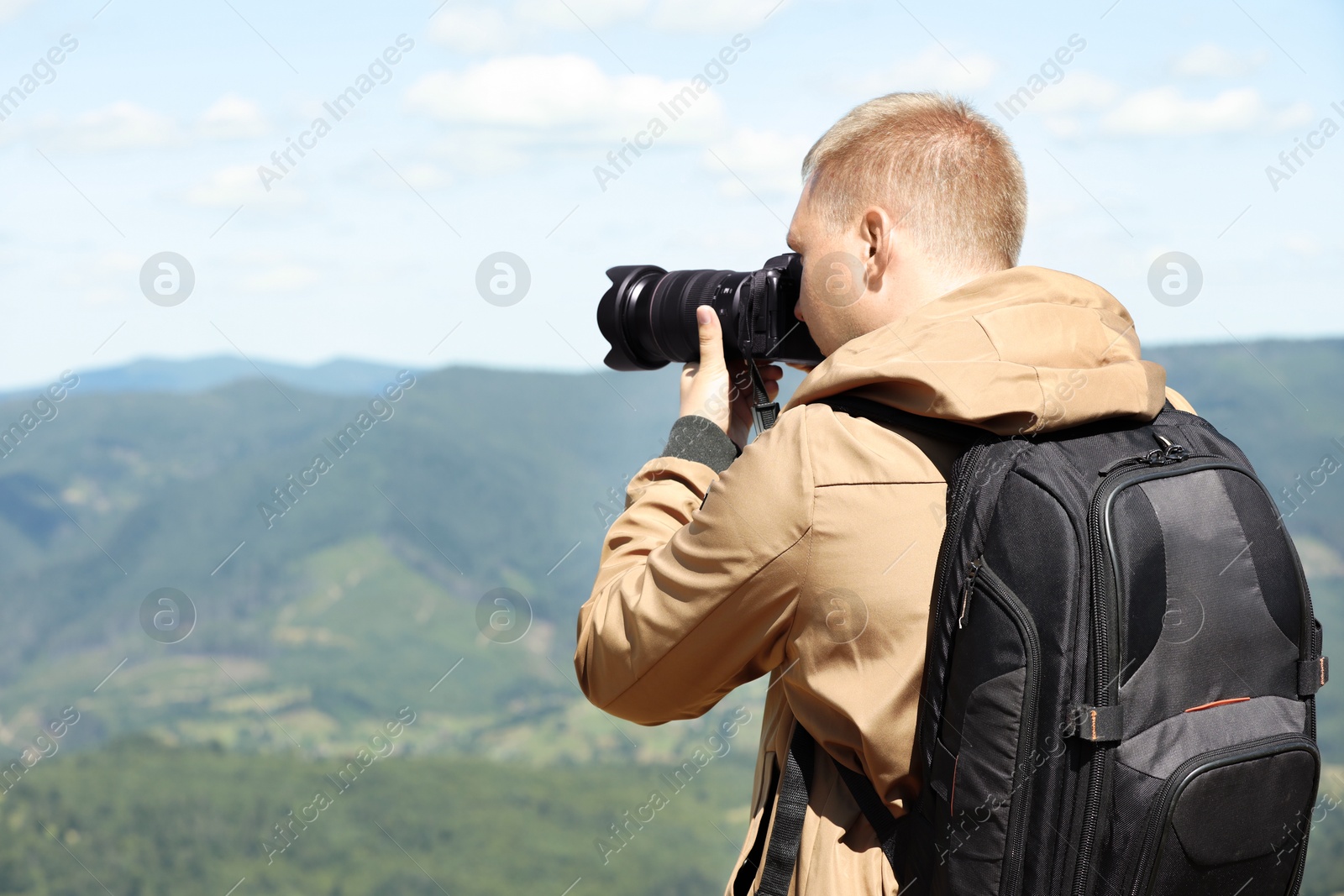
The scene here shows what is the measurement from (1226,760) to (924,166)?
0.70 meters

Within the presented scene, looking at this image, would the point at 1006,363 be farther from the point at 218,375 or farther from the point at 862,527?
the point at 218,375

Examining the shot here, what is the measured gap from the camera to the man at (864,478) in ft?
3.67

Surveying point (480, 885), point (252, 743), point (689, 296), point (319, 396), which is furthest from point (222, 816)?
point (319, 396)

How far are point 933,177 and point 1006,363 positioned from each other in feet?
0.91

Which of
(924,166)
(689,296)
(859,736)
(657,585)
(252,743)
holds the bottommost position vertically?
(252,743)

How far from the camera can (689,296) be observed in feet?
5.59

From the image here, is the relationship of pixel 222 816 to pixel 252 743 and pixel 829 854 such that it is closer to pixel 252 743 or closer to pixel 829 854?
pixel 252 743

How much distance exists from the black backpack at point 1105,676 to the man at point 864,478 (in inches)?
1.9

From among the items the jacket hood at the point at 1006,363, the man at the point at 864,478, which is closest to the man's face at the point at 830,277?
the man at the point at 864,478

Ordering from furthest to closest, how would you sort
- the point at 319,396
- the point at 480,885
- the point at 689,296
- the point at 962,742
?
the point at 319,396 → the point at 480,885 → the point at 689,296 → the point at 962,742

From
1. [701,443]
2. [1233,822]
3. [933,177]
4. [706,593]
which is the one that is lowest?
[1233,822]

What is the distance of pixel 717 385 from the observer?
1.58 meters

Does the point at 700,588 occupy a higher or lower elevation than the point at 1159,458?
lower

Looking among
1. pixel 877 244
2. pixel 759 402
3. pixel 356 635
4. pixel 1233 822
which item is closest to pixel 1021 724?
pixel 1233 822
